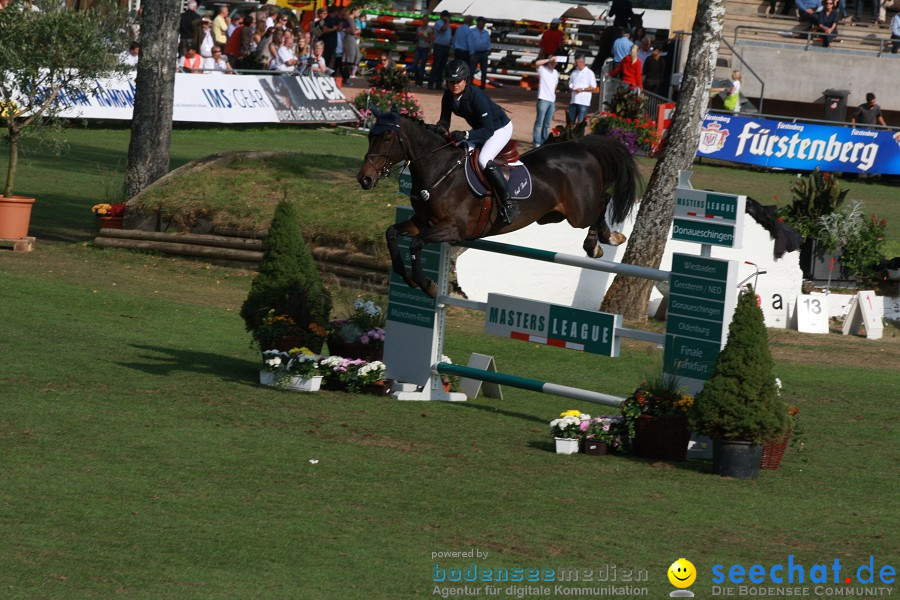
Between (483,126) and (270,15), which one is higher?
(270,15)

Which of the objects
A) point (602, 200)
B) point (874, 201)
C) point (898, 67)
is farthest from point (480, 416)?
point (898, 67)

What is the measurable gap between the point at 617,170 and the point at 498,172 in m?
1.70

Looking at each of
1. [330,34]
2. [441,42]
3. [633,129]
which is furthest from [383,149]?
[330,34]

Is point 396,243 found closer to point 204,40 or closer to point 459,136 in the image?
point 459,136

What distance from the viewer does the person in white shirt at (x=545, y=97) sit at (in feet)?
90.1

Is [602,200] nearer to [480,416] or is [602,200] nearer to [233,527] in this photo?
[480,416]

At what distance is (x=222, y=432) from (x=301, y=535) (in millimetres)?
2648

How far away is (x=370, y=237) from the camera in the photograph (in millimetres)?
17734

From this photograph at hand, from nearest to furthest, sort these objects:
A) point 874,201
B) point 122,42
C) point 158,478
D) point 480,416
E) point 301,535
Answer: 1. point 301,535
2. point 158,478
3. point 480,416
4. point 122,42
5. point 874,201

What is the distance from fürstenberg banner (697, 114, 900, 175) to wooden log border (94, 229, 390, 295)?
13.6 meters

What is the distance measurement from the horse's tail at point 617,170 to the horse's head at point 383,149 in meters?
2.32

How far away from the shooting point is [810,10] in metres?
36.4

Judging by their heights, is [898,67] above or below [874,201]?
above

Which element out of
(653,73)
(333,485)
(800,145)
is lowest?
(333,485)
